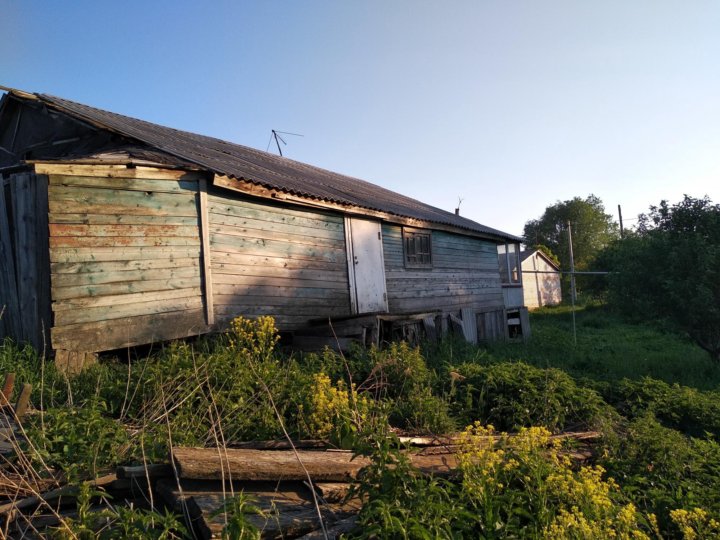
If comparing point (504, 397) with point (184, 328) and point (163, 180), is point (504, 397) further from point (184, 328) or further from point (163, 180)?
point (163, 180)

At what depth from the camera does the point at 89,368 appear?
6078 mm

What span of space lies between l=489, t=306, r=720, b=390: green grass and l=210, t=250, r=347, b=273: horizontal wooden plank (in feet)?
12.0

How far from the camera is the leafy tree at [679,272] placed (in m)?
11.0

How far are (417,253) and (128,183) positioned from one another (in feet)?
26.2

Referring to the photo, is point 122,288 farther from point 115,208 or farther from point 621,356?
point 621,356

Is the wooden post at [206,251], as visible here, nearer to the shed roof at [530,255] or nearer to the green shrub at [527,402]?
the green shrub at [527,402]

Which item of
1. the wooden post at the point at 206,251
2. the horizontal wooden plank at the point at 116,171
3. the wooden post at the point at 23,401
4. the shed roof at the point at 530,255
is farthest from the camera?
the shed roof at the point at 530,255

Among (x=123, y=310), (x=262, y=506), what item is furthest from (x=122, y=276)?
(x=262, y=506)

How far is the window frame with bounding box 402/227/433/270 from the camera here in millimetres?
12875

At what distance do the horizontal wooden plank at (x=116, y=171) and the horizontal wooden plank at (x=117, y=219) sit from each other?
543 millimetres

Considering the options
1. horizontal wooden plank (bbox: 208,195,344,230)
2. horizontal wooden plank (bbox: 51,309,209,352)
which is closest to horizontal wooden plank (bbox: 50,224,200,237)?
horizontal wooden plank (bbox: 208,195,344,230)

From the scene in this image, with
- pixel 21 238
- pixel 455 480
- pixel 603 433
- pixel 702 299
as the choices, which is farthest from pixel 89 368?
pixel 702 299

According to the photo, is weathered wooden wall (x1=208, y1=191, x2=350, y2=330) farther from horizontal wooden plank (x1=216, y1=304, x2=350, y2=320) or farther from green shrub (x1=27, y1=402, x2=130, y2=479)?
green shrub (x1=27, y1=402, x2=130, y2=479)

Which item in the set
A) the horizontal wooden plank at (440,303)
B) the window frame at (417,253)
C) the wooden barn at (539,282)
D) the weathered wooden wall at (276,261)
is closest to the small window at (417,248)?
the window frame at (417,253)
